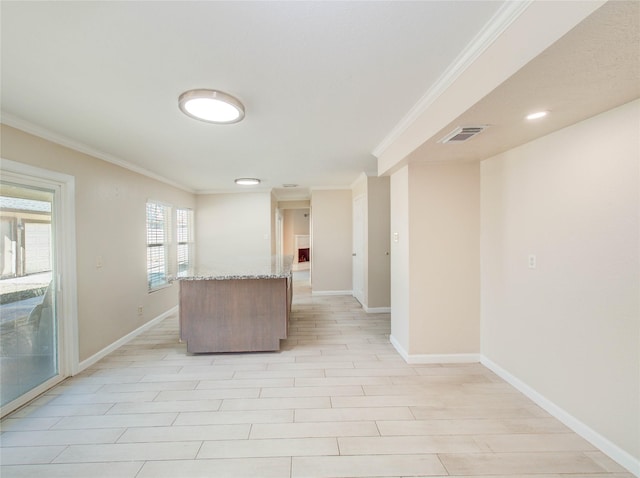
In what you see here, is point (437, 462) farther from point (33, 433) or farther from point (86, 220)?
point (86, 220)

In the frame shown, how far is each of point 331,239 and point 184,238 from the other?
2965mm

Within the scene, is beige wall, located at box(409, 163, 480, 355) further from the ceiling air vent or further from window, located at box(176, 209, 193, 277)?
window, located at box(176, 209, 193, 277)

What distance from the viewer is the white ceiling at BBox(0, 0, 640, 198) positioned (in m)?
1.19

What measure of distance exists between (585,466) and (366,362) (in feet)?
5.54

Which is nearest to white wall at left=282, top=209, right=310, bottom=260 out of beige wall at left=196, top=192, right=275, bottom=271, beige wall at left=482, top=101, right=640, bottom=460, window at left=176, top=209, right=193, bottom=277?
beige wall at left=196, top=192, right=275, bottom=271

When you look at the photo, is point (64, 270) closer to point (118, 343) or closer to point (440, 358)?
point (118, 343)

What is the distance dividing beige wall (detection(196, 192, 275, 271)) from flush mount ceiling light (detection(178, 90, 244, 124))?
393cm

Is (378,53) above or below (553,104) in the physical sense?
above

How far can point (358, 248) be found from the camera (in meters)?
5.41

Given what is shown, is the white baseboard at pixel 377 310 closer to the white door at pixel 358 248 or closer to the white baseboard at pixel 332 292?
the white door at pixel 358 248

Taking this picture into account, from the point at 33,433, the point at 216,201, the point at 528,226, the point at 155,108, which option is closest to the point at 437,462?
the point at 528,226

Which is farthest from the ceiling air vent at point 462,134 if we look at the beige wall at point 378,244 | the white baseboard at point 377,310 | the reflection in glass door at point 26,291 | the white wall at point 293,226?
the white wall at point 293,226

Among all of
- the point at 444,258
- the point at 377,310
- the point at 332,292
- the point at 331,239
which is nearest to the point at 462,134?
the point at 444,258

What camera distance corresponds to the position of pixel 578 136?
1.85m
